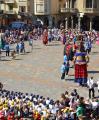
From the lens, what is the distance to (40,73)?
122ft

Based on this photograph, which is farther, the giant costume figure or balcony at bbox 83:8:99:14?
balcony at bbox 83:8:99:14

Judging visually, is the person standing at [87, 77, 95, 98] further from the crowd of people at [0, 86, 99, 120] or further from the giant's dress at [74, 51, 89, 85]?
the crowd of people at [0, 86, 99, 120]

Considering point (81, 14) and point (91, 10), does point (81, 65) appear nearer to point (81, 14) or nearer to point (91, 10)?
point (91, 10)

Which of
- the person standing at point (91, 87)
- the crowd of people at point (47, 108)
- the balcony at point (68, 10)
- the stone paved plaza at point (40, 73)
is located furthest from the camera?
the balcony at point (68, 10)

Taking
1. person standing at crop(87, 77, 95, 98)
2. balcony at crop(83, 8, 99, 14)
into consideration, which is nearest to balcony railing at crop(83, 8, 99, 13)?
balcony at crop(83, 8, 99, 14)

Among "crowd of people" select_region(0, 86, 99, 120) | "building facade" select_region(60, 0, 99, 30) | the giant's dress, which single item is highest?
"building facade" select_region(60, 0, 99, 30)

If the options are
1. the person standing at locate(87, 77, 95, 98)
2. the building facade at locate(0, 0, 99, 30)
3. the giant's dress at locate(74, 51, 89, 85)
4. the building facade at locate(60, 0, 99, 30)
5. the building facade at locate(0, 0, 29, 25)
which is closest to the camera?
the person standing at locate(87, 77, 95, 98)

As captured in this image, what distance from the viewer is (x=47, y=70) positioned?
38.4 metres

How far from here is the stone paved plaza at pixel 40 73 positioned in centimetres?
3139

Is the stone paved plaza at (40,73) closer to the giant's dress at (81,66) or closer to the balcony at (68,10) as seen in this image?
the giant's dress at (81,66)

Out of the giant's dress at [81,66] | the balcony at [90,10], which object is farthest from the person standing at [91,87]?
the balcony at [90,10]

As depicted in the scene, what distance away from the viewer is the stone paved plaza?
31.4 m

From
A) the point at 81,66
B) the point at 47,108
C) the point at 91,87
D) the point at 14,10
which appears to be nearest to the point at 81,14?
the point at 14,10

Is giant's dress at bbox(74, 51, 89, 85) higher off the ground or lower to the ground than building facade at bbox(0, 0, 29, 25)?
lower
